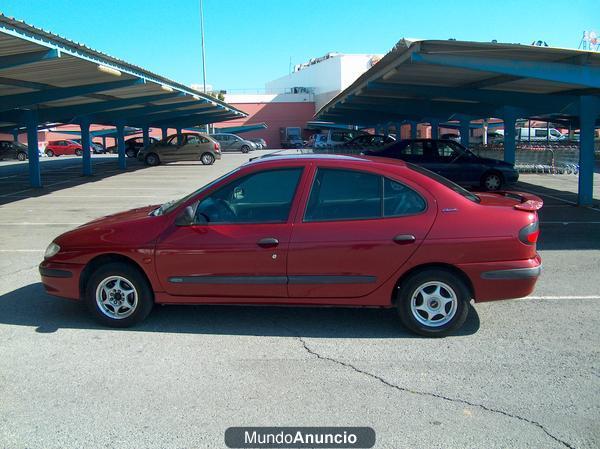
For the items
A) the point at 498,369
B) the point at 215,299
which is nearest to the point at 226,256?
the point at 215,299

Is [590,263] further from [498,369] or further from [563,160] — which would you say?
[563,160]

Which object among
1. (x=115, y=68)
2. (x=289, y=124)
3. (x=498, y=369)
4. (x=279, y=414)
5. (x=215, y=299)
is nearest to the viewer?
(x=279, y=414)

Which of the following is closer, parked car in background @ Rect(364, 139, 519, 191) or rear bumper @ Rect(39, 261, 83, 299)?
rear bumper @ Rect(39, 261, 83, 299)

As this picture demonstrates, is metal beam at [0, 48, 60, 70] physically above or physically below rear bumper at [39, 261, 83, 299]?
above

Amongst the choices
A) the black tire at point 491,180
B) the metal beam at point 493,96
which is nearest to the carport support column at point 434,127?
the metal beam at point 493,96

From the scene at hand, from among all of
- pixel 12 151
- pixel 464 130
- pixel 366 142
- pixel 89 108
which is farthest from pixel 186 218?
pixel 12 151

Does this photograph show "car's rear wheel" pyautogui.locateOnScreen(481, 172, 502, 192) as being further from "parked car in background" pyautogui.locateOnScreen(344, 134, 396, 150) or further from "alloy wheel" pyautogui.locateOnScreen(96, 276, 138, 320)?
"alloy wheel" pyautogui.locateOnScreen(96, 276, 138, 320)

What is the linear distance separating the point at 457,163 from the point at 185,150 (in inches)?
730

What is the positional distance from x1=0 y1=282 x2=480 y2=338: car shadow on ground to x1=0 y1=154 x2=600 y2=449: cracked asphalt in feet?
0.08

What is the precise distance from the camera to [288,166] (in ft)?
16.7

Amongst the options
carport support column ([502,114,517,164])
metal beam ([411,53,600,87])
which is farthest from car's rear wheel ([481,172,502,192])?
metal beam ([411,53,600,87])

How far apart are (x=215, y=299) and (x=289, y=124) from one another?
65.9 meters

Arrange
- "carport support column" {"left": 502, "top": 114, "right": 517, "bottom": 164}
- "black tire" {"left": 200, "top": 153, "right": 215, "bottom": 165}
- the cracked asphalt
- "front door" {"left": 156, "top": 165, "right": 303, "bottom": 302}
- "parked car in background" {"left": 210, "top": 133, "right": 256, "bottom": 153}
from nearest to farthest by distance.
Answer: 1. the cracked asphalt
2. "front door" {"left": 156, "top": 165, "right": 303, "bottom": 302}
3. "carport support column" {"left": 502, "top": 114, "right": 517, "bottom": 164}
4. "black tire" {"left": 200, "top": 153, "right": 215, "bottom": 165}
5. "parked car in background" {"left": 210, "top": 133, "right": 256, "bottom": 153}

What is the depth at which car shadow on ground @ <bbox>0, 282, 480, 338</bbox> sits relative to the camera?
512cm
